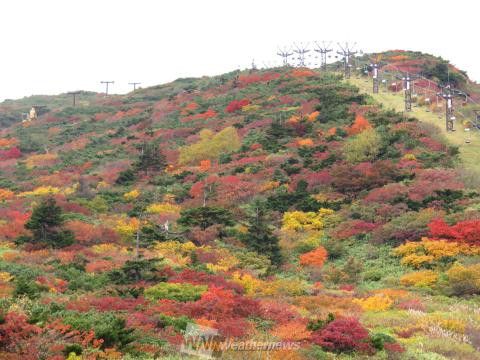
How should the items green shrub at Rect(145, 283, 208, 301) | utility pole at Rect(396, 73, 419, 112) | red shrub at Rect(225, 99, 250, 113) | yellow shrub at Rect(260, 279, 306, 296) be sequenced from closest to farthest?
green shrub at Rect(145, 283, 208, 301) < yellow shrub at Rect(260, 279, 306, 296) < utility pole at Rect(396, 73, 419, 112) < red shrub at Rect(225, 99, 250, 113)

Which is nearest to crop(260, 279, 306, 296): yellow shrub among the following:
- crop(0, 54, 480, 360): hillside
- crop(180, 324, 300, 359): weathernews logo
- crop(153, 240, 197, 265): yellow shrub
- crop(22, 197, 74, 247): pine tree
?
crop(0, 54, 480, 360): hillside

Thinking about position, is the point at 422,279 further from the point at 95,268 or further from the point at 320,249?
the point at 95,268

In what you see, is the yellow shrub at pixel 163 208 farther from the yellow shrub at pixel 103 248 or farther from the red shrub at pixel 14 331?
the red shrub at pixel 14 331

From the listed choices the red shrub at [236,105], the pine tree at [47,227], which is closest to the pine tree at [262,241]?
the pine tree at [47,227]

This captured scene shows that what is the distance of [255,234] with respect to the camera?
28.5 m

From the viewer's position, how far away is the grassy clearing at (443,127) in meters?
39.9

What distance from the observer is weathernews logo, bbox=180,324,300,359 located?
10984 millimetres

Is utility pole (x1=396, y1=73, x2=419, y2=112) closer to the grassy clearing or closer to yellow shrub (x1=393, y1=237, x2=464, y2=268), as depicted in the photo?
the grassy clearing

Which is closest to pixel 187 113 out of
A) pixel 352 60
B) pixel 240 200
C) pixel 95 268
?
pixel 240 200

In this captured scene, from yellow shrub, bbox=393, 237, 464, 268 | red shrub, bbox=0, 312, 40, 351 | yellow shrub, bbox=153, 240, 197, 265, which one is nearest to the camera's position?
red shrub, bbox=0, 312, 40, 351

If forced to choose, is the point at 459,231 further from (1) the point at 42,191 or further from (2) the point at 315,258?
(1) the point at 42,191

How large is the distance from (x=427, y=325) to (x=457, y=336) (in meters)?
1.07

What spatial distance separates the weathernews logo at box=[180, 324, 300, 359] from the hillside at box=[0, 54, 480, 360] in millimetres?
289

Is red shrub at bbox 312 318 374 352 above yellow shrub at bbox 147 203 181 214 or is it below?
below
